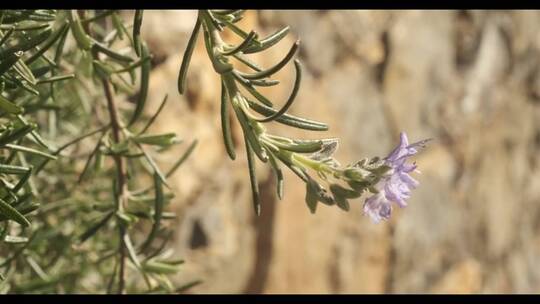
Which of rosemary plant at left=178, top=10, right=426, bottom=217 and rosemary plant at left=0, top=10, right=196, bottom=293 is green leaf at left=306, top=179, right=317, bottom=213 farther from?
rosemary plant at left=0, top=10, right=196, bottom=293

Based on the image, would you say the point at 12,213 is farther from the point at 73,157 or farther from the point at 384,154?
the point at 384,154

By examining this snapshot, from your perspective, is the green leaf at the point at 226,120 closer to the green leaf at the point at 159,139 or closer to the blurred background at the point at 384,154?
the green leaf at the point at 159,139

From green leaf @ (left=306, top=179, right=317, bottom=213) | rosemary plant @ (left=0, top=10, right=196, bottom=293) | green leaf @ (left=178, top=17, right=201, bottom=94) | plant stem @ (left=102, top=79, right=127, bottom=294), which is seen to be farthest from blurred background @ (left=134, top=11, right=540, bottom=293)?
green leaf @ (left=306, top=179, right=317, bottom=213)

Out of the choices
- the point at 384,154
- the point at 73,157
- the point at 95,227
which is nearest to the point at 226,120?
the point at 95,227

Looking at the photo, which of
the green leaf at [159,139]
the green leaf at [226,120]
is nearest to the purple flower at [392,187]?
the green leaf at [226,120]

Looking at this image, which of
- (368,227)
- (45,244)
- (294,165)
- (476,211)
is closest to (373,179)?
(294,165)
